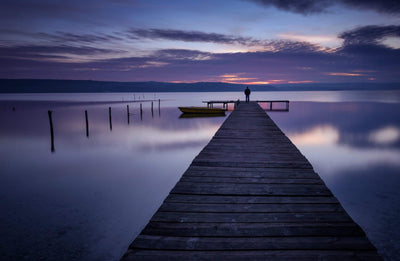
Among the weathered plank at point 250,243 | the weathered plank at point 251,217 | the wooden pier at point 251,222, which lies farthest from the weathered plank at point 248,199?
the weathered plank at point 250,243

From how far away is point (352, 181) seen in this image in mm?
9320

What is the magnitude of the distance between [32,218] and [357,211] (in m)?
9.02

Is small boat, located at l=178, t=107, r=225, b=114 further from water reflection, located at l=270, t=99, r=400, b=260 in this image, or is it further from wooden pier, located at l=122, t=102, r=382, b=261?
wooden pier, located at l=122, t=102, r=382, b=261

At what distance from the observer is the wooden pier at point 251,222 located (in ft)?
8.48

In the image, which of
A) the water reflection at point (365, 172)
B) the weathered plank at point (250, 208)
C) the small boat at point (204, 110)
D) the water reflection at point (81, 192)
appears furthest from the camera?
the small boat at point (204, 110)

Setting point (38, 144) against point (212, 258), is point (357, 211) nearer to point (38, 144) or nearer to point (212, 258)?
point (212, 258)

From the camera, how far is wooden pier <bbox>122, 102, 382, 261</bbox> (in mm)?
2586

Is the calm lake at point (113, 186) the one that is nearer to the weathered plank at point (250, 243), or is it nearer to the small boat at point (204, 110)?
the weathered plank at point (250, 243)

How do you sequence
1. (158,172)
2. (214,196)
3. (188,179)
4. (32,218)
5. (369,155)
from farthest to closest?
(369,155)
(158,172)
(32,218)
(188,179)
(214,196)

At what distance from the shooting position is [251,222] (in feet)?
10.3

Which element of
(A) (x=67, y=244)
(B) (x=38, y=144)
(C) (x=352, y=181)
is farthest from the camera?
(B) (x=38, y=144)

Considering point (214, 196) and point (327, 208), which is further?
point (214, 196)

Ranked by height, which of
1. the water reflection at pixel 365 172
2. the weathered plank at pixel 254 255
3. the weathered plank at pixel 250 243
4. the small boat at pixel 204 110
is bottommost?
the water reflection at pixel 365 172

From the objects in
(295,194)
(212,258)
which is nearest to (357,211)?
(295,194)
